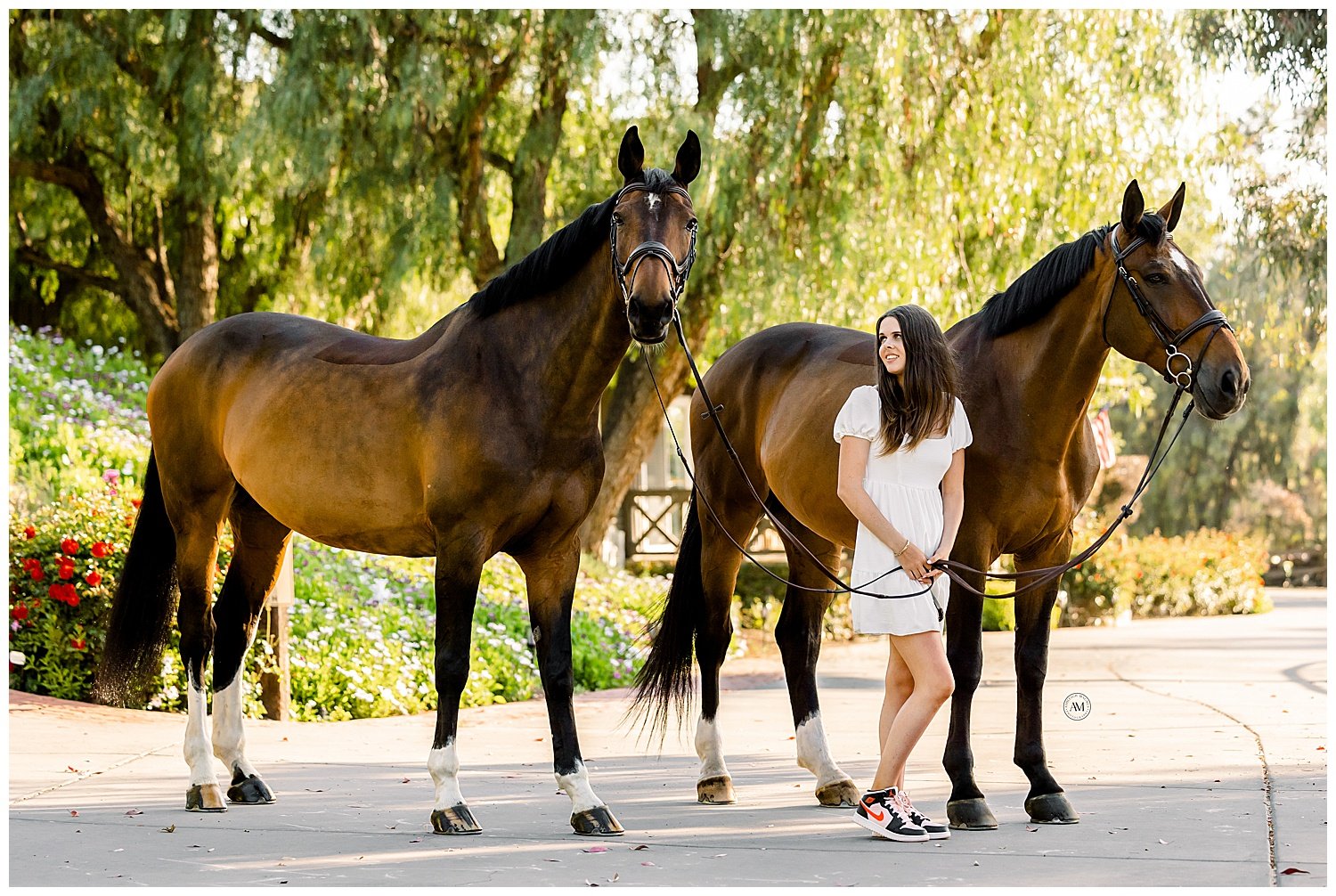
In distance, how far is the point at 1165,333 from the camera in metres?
4.73

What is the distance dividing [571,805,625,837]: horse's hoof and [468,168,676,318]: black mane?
1860 millimetres

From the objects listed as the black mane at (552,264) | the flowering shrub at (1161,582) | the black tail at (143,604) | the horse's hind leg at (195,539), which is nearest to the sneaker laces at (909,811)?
the black mane at (552,264)

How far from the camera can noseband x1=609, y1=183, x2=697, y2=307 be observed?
14.5ft

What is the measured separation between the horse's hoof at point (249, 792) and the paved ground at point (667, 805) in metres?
0.10

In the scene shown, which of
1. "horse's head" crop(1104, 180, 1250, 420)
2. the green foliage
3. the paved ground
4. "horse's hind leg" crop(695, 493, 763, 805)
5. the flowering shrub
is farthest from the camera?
the flowering shrub

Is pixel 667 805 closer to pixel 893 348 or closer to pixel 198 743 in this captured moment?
pixel 198 743

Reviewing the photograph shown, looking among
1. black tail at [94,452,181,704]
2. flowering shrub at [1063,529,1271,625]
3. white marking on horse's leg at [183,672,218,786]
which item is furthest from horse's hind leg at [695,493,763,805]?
flowering shrub at [1063,529,1271,625]

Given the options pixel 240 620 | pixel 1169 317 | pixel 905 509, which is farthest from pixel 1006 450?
pixel 240 620

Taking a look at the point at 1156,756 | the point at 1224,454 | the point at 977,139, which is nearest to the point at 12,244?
the point at 977,139

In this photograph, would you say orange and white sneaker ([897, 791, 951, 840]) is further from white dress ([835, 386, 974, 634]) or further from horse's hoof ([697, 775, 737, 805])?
horse's hoof ([697, 775, 737, 805])

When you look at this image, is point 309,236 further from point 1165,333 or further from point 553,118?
point 1165,333

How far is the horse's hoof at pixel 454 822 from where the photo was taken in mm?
4723

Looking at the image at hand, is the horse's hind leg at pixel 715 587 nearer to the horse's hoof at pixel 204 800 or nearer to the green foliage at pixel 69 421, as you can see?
the horse's hoof at pixel 204 800

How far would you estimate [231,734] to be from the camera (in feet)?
18.3
